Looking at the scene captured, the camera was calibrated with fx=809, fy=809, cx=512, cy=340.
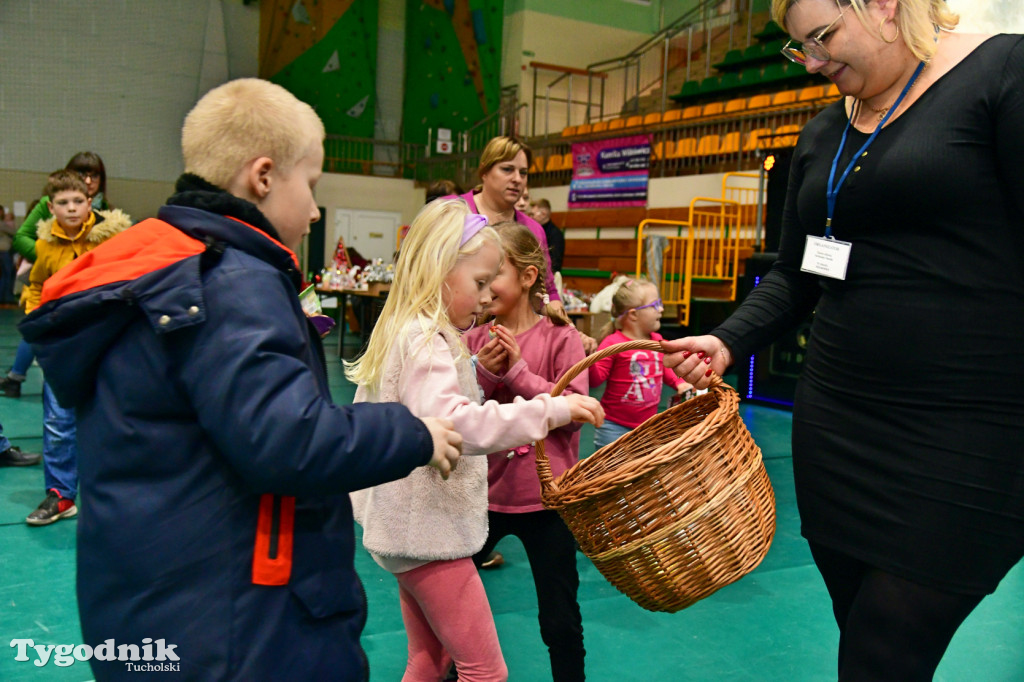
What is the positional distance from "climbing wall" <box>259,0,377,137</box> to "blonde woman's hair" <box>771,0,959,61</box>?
47.7 feet

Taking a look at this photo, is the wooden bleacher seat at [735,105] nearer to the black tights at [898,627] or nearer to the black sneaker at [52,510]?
the black sneaker at [52,510]

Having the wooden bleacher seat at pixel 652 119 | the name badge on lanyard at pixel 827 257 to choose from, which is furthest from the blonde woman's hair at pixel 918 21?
the wooden bleacher seat at pixel 652 119

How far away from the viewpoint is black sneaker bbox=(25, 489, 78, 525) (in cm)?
334

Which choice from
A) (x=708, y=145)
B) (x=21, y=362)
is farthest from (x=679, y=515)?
(x=708, y=145)

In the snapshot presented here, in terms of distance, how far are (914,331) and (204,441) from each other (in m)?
1.06

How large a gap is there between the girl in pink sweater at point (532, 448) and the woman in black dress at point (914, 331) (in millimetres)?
657

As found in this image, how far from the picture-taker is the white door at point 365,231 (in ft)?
53.2

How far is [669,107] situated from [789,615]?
475 inches

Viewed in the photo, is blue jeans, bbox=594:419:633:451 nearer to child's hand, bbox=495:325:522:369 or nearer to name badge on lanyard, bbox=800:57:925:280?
child's hand, bbox=495:325:522:369

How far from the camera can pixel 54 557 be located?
302 centimetres

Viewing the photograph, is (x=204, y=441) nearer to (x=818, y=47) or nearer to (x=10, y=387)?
(x=818, y=47)

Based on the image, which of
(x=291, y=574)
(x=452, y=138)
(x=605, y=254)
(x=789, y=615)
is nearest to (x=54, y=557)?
(x=291, y=574)

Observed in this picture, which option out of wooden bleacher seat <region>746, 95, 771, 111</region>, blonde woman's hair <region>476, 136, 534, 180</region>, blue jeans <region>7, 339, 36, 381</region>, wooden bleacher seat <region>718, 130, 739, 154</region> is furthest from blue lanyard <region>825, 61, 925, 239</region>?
wooden bleacher seat <region>746, 95, 771, 111</region>

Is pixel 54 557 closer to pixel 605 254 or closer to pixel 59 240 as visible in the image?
pixel 59 240
